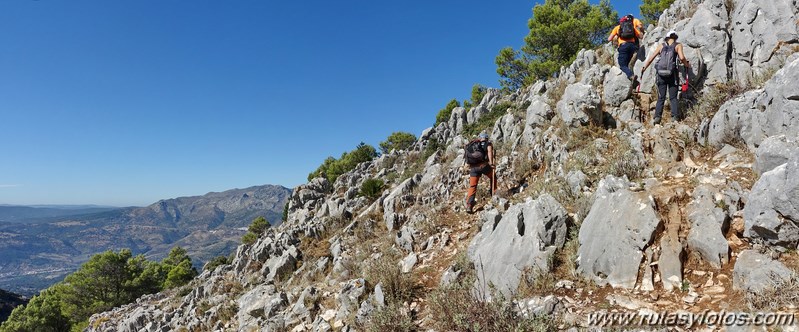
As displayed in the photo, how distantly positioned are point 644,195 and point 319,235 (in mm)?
11753

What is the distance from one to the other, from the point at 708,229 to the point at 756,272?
863 mm

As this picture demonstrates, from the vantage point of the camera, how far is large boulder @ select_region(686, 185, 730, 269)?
4.64m

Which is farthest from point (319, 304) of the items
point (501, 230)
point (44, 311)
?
point (44, 311)

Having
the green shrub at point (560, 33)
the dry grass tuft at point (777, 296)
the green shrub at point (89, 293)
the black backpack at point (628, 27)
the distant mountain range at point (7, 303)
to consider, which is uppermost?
the green shrub at point (560, 33)

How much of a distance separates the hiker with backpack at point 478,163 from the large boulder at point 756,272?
19.3ft

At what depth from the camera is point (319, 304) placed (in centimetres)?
798

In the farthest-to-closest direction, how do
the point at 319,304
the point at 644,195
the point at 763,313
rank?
the point at 319,304 → the point at 644,195 → the point at 763,313

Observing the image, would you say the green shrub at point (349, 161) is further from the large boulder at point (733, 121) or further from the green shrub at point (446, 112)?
the large boulder at point (733, 121)

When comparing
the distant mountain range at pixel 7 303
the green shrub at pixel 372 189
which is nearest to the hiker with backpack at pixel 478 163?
the green shrub at pixel 372 189

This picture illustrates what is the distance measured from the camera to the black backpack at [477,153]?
988cm

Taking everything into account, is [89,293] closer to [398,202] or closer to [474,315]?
[398,202]

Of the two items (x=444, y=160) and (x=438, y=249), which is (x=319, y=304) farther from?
(x=444, y=160)

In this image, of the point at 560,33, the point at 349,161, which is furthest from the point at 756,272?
the point at 349,161

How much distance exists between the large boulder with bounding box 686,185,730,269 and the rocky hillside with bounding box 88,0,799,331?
0.8 inches
